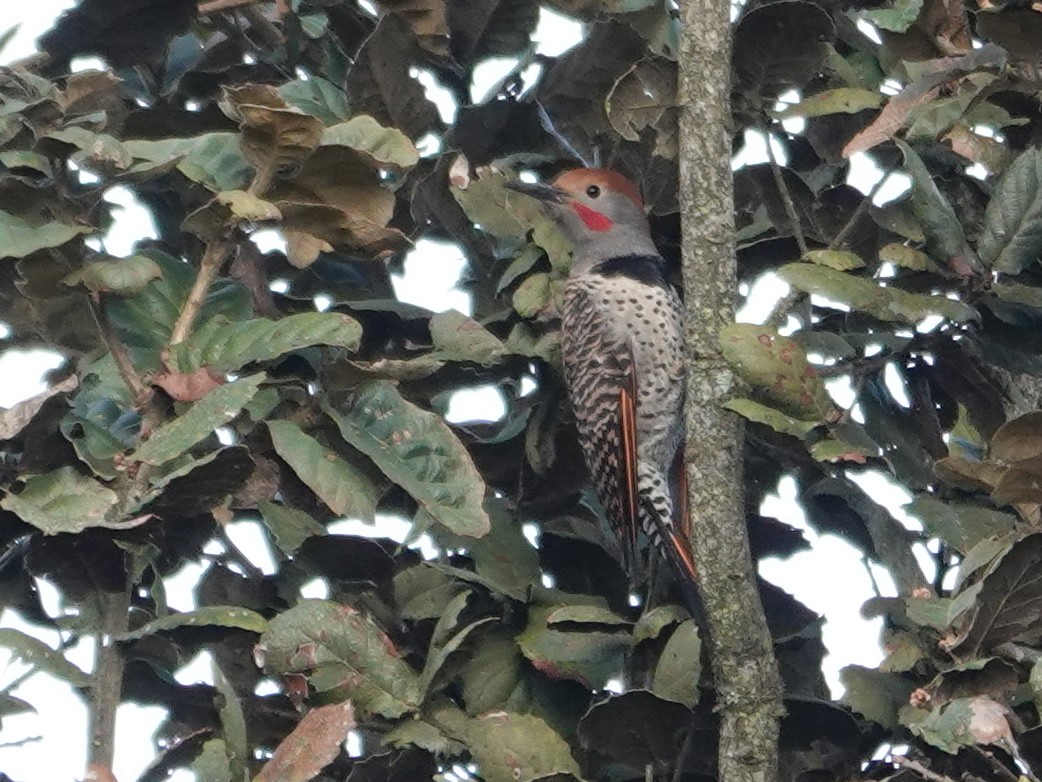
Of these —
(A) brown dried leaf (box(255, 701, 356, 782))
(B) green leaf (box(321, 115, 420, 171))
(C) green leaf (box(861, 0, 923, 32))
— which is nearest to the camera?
(A) brown dried leaf (box(255, 701, 356, 782))

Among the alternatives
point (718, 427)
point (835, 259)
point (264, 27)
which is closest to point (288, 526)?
point (718, 427)

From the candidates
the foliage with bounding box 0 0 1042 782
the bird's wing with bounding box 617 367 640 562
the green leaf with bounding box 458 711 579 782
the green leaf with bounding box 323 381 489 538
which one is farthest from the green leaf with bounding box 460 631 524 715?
the bird's wing with bounding box 617 367 640 562

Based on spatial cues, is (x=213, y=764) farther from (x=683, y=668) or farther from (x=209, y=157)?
(x=209, y=157)

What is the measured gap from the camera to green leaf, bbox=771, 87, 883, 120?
2.66m

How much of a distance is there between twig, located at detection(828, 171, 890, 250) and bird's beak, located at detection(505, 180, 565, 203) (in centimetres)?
60

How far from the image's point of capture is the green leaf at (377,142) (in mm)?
2402

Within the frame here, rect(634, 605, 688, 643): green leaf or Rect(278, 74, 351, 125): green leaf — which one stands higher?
Rect(278, 74, 351, 125): green leaf

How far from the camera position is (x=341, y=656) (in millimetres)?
2340

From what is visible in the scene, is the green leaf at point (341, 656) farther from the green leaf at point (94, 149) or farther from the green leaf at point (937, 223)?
the green leaf at point (937, 223)

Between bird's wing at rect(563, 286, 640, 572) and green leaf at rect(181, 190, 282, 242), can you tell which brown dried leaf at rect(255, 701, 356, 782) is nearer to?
green leaf at rect(181, 190, 282, 242)

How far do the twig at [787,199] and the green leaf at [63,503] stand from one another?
1.22 meters

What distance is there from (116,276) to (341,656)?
629 mm

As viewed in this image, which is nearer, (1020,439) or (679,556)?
Answer: (1020,439)

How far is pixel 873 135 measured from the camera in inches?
101
